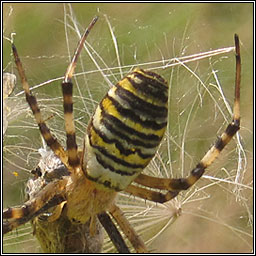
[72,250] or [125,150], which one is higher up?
[125,150]

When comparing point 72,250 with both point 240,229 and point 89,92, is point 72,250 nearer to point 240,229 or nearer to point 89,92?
point 89,92

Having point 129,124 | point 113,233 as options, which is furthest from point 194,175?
point 129,124

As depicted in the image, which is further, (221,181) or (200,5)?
(200,5)

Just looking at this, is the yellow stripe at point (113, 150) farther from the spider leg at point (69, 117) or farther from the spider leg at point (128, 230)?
the spider leg at point (128, 230)

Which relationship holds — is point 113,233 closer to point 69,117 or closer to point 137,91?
point 69,117

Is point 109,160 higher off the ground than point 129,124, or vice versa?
point 129,124

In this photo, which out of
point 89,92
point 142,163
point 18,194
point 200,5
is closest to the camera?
point 142,163

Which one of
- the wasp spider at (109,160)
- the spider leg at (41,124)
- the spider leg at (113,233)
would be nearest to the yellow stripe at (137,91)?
the wasp spider at (109,160)

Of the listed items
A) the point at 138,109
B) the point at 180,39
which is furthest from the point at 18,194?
the point at 138,109

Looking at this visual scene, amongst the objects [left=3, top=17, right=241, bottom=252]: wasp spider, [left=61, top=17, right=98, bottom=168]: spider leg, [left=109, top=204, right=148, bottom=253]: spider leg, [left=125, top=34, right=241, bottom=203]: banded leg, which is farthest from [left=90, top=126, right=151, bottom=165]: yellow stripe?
[left=109, top=204, right=148, bottom=253]: spider leg
